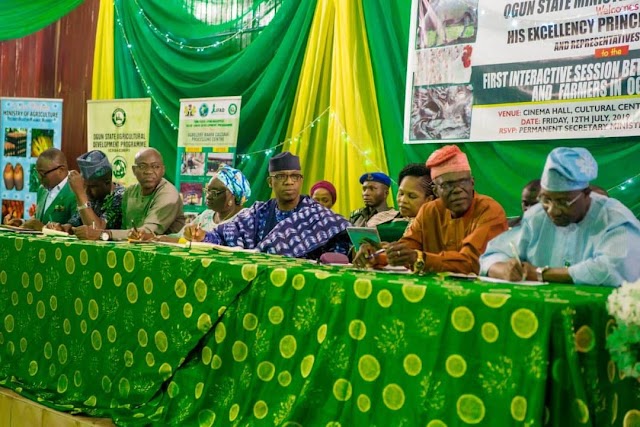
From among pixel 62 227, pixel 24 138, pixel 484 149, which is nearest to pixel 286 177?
pixel 62 227

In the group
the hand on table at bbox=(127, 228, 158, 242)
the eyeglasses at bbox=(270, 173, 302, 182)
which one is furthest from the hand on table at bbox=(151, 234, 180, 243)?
the eyeglasses at bbox=(270, 173, 302, 182)

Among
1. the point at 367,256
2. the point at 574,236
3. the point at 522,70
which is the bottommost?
the point at 367,256

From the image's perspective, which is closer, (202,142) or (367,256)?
(367,256)

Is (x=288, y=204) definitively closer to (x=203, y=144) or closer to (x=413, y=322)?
(x=413, y=322)

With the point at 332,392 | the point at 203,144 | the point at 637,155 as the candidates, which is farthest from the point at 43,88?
the point at 332,392

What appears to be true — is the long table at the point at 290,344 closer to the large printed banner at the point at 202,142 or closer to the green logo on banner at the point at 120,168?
the large printed banner at the point at 202,142

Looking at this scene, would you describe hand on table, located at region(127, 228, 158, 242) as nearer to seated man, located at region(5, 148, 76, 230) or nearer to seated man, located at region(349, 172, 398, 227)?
seated man, located at region(5, 148, 76, 230)

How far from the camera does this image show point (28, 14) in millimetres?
10023

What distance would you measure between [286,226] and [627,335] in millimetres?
2510

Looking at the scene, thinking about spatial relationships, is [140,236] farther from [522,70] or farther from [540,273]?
[522,70]

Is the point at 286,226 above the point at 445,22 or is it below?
below

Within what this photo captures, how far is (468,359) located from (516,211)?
340cm

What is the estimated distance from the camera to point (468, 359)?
2.49m

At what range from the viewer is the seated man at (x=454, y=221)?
350cm
